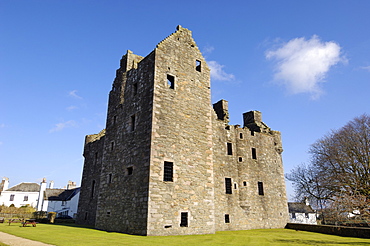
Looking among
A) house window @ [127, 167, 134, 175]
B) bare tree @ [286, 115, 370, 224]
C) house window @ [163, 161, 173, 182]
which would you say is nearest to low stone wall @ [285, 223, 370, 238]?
bare tree @ [286, 115, 370, 224]

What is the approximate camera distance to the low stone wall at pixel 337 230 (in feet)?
62.3

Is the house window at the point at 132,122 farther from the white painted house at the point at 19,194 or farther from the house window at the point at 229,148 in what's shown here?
the white painted house at the point at 19,194

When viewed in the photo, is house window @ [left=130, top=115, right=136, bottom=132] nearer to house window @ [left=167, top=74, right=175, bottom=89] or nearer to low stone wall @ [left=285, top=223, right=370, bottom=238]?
house window @ [left=167, top=74, right=175, bottom=89]

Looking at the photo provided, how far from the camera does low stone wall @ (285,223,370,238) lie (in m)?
19.0

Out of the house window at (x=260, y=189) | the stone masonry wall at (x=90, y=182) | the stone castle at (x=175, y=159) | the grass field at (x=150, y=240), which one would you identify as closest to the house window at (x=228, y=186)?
the stone castle at (x=175, y=159)

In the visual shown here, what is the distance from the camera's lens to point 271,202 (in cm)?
2783

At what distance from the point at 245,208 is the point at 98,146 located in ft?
62.5

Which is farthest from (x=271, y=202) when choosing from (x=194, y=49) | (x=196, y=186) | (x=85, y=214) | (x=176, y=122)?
(x=85, y=214)

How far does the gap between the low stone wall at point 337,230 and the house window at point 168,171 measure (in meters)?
14.0

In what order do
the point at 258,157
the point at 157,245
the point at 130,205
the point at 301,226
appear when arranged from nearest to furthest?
the point at 157,245 → the point at 130,205 → the point at 301,226 → the point at 258,157

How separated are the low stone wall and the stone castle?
2295 mm

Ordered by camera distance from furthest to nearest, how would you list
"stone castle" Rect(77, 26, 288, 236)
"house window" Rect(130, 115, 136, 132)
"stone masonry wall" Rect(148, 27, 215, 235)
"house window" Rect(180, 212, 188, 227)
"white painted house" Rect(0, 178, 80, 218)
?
"white painted house" Rect(0, 178, 80, 218)
"house window" Rect(130, 115, 136, 132)
"house window" Rect(180, 212, 188, 227)
"stone castle" Rect(77, 26, 288, 236)
"stone masonry wall" Rect(148, 27, 215, 235)

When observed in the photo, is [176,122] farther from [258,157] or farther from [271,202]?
[271,202]

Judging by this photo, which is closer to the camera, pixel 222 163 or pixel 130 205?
pixel 130 205
